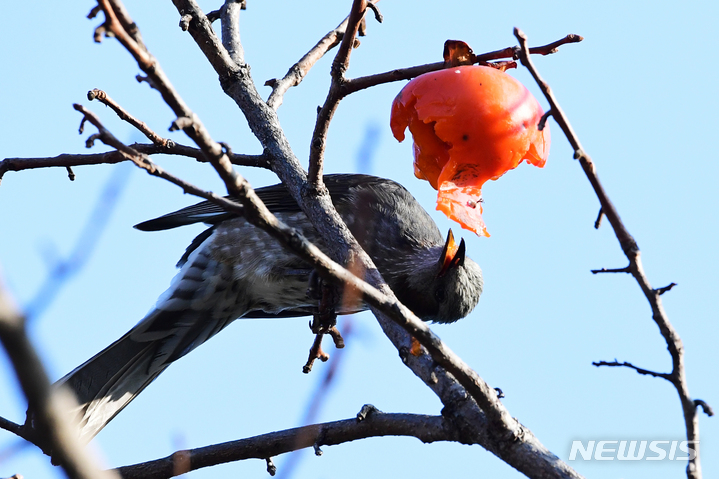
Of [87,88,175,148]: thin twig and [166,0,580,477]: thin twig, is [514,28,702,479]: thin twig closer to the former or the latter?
[166,0,580,477]: thin twig

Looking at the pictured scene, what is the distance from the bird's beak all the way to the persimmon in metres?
1.69

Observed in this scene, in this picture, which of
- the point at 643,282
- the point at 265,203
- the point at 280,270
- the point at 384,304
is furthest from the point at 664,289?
the point at 265,203

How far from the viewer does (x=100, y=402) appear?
13.7 feet

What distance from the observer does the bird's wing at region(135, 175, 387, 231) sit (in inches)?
200

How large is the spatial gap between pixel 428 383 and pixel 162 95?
1.41 metres

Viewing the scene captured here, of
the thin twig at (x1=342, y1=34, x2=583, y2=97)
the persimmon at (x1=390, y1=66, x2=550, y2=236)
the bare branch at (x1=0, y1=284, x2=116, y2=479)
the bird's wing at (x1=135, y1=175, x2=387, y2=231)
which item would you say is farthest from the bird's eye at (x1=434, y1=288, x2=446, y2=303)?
the bare branch at (x1=0, y1=284, x2=116, y2=479)

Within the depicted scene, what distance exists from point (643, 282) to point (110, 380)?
3259 mm

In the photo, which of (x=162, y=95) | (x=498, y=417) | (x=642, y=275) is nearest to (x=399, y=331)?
(x=498, y=417)

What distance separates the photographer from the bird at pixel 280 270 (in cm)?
475

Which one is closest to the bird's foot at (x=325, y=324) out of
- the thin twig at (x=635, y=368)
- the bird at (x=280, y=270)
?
the bird at (x=280, y=270)

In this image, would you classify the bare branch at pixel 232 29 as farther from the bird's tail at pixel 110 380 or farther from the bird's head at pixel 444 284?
the bird's tail at pixel 110 380

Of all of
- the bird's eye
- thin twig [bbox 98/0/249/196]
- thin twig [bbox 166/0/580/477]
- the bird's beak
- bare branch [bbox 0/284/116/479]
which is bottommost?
bare branch [bbox 0/284/116/479]

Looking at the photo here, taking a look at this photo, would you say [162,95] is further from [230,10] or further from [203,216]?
[203,216]

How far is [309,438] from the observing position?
114 inches
